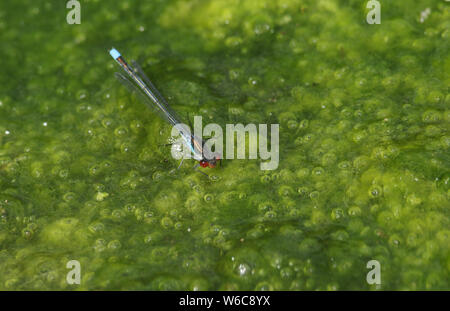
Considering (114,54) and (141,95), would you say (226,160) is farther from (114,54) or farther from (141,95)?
(114,54)

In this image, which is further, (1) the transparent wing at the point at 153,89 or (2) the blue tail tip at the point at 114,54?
(2) the blue tail tip at the point at 114,54

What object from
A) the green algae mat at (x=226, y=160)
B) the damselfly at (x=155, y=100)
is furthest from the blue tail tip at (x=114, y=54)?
the green algae mat at (x=226, y=160)

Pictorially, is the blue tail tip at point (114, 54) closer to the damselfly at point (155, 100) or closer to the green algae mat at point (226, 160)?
→ the damselfly at point (155, 100)

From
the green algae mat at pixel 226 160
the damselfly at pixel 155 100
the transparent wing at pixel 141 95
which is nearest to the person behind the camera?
the green algae mat at pixel 226 160

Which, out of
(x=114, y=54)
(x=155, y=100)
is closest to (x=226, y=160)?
(x=155, y=100)

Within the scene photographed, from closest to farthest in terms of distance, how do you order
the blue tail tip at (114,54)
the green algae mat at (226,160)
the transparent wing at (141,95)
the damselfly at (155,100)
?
the green algae mat at (226,160) → the damselfly at (155,100) → the transparent wing at (141,95) → the blue tail tip at (114,54)

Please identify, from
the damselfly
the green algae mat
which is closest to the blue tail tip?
the damselfly

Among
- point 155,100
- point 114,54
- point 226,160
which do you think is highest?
point 114,54
